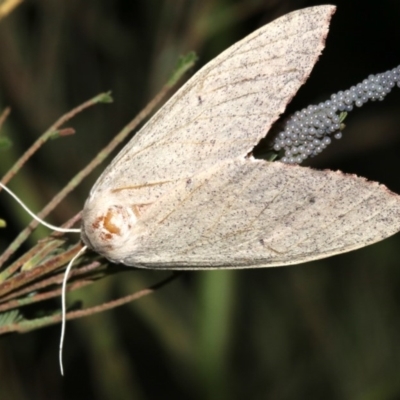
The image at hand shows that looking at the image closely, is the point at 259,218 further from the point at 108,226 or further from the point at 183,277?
the point at 183,277

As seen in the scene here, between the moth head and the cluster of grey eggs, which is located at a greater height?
the moth head

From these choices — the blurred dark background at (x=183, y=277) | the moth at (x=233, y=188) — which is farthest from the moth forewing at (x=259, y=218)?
the blurred dark background at (x=183, y=277)

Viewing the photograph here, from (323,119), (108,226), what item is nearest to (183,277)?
(108,226)

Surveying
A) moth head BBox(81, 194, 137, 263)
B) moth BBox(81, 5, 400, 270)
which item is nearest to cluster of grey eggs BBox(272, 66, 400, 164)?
moth BBox(81, 5, 400, 270)

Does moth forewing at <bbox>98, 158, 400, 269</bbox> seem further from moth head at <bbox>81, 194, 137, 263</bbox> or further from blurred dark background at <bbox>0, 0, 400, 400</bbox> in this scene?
blurred dark background at <bbox>0, 0, 400, 400</bbox>

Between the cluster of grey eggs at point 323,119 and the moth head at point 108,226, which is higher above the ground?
the moth head at point 108,226

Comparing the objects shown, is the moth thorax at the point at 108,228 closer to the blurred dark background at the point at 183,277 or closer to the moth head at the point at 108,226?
the moth head at the point at 108,226

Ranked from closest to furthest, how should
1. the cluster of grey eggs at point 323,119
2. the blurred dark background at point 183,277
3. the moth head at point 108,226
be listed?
the cluster of grey eggs at point 323,119 < the moth head at point 108,226 < the blurred dark background at point 183,277
